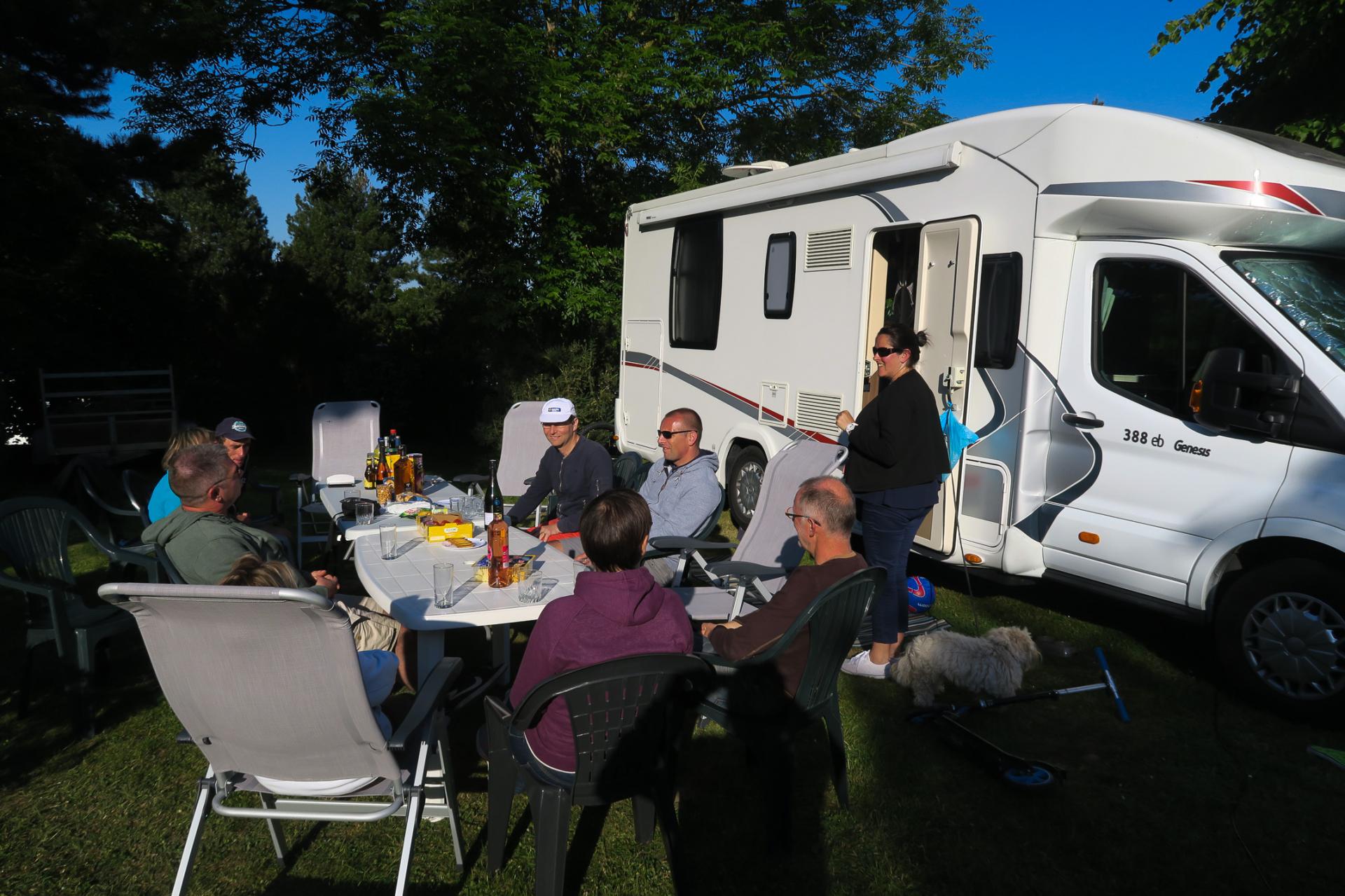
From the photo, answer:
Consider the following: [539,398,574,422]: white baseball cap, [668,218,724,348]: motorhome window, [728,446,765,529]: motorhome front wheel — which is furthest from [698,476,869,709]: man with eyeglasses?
[668,218,724,348]: motorhome window

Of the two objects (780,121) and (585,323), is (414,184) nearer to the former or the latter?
(585,323)

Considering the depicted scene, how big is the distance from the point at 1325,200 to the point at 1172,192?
0.64 meters

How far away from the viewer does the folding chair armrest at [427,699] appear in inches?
92.0

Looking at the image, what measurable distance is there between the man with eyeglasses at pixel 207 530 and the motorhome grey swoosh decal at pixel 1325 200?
4472 millimetres

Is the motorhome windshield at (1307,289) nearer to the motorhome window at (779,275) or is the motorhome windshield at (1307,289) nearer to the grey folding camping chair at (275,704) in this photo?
the motorhome window at (779,275)

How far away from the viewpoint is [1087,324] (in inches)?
177

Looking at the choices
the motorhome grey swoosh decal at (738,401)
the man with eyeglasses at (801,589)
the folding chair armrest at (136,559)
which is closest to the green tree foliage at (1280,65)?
the motorhome grey swoosh decal at (738,401)

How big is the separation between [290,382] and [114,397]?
2947mm

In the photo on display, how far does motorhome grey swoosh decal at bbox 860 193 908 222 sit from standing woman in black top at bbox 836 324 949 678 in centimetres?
152

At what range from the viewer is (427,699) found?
2525mm

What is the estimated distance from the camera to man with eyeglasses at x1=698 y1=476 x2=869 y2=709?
275 centimetres

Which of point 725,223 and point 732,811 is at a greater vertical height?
point 725,223

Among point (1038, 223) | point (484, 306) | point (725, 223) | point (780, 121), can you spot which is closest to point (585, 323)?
point (484, 306)

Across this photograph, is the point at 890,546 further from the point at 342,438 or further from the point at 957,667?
the point at 342,438
